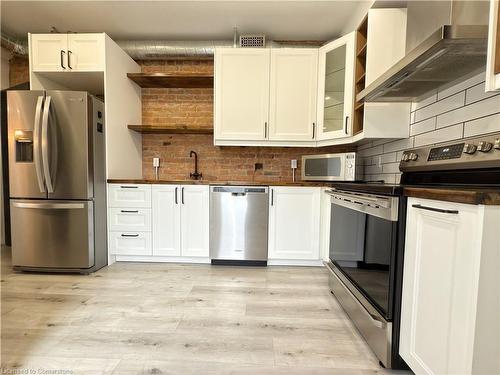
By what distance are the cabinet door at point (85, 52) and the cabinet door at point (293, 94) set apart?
1.81 m

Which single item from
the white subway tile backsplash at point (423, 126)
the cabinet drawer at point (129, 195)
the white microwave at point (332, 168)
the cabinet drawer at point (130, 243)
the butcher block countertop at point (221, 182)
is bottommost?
the cabinet drawer at point (130, 243)

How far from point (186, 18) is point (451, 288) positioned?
10.4ft

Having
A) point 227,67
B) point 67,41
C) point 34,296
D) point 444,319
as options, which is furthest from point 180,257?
point 67,41

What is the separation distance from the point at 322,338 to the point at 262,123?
83.8 inches

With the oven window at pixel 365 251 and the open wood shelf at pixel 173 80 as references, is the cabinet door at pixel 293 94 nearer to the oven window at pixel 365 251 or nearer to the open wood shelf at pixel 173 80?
the open wood shelf at pixel 173 80

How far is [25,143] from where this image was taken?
232 centimetres

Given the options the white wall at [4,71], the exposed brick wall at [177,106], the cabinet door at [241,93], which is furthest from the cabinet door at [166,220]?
the white wall at [4,71]

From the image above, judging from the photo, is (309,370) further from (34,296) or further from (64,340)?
(34,296)

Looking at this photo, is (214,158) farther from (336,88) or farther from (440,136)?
(440,136)

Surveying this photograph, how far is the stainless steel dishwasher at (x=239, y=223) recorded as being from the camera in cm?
260

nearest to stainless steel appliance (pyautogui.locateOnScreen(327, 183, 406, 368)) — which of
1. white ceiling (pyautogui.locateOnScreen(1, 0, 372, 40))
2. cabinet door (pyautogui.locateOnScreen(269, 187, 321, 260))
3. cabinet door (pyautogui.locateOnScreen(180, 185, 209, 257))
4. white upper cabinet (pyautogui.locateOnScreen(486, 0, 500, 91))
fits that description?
white upper cabinet (pyautogui.locateOnScreen(486, 0, 500, 91))

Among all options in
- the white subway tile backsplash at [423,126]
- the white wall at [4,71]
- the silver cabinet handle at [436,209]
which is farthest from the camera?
the white wall at [4,71]

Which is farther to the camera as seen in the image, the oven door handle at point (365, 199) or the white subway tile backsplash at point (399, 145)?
the white subway tile backsplash at point (399, 145)

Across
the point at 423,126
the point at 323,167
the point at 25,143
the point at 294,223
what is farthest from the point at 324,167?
the point at 25,143
